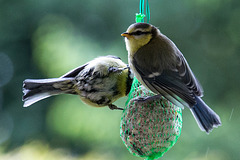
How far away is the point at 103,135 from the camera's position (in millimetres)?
2918

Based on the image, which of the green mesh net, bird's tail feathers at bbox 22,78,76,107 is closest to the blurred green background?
bird's tail feathers at bbox 22,78,76,107

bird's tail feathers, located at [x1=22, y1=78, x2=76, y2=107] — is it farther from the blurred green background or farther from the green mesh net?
the blurred green background

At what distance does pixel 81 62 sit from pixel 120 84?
100cm

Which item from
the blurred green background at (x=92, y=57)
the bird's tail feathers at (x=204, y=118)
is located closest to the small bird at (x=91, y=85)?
the bird's tail feathers at (x=204, y=118)

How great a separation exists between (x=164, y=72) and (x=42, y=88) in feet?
2.09

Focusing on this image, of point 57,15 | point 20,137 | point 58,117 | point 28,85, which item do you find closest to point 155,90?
point 28,85

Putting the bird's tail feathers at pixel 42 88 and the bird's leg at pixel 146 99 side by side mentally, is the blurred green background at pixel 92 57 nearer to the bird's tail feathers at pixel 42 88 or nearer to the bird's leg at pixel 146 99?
the bird's tail feathers at pixel 42 88

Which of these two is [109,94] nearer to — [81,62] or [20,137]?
[81,62]

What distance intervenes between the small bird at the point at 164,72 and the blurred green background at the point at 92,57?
1.15 metres

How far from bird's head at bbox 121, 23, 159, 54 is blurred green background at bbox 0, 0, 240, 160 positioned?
3.68ft

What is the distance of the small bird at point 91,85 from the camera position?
1.82m

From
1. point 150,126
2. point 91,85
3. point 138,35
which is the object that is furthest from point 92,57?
point 150,126

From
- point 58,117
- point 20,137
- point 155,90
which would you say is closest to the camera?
point 155,90

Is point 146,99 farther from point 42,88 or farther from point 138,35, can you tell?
point 42,88
